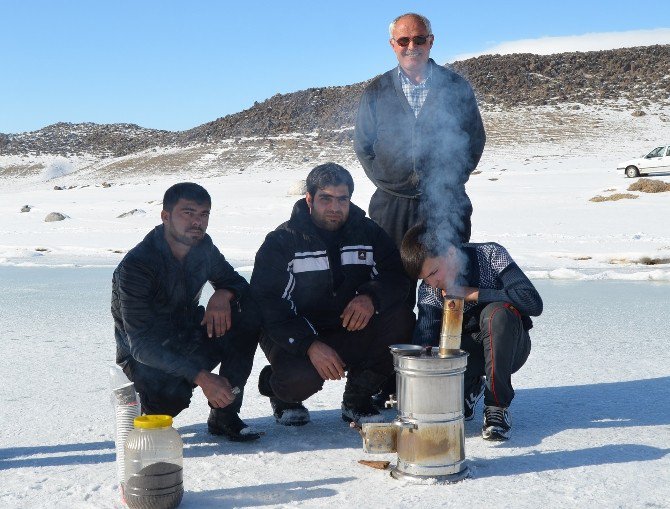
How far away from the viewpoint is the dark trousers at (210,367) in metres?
3.06

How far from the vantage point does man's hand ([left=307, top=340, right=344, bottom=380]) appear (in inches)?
119

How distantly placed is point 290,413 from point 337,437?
10.3 inches

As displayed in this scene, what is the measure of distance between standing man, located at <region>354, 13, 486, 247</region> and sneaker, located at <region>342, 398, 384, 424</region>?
2.76 feet

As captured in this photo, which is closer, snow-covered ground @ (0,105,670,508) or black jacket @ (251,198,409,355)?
snow-covered ground @ (0,105,670,508)

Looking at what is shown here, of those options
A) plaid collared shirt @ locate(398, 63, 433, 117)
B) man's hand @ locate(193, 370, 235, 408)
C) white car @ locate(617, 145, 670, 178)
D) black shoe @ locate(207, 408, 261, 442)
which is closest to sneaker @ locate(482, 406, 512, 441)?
black shoe @ locate(207, 408, 261, 442)

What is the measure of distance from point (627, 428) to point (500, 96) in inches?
1729

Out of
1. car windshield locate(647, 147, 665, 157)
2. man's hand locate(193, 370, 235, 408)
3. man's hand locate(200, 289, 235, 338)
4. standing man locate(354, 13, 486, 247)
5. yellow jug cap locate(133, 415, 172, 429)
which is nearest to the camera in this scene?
yellow jug cap locate(133, 415, 172, 429)

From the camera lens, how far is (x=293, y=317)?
124 inches

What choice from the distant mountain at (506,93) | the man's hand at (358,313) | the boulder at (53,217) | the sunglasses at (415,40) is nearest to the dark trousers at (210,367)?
the man's hand at (358,313)

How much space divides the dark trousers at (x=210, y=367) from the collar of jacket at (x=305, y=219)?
374 mm

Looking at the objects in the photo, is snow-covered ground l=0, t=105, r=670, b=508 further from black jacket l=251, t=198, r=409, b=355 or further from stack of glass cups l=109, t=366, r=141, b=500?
black jacket l=251, t=198, r=409, b=355

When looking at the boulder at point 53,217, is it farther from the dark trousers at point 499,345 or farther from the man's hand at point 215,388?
the dark trousers at point 499,345

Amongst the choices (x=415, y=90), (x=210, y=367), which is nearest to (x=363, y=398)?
(x=210, y=367)

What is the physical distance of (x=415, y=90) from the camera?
12.5 feet
